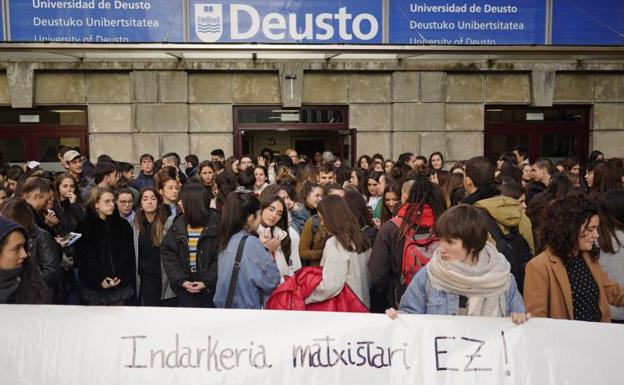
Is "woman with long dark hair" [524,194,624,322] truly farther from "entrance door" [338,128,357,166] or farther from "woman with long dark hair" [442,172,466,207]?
"entrance door" [338,128,357,166]

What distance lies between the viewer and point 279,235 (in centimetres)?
464

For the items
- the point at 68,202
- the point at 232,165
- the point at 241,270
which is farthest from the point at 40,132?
the point at 241,270

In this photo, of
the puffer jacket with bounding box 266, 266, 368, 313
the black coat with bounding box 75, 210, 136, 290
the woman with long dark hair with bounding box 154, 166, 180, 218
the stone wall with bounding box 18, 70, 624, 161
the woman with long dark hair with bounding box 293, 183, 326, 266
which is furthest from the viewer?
the stone wall with bounding box 18, 70, 624, 161

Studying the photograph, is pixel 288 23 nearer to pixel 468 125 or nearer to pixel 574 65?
pixel 468 125

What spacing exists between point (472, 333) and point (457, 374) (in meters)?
0.23

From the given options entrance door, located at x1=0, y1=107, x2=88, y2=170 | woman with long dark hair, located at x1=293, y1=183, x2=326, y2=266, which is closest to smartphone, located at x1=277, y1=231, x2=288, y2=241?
woman with long dark hair, located at x1=293, y1=183, x2=326, y2=266

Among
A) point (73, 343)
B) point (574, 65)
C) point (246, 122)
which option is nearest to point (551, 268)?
point (73, 343)

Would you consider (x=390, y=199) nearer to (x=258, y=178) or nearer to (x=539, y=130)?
(x=258, y=178)

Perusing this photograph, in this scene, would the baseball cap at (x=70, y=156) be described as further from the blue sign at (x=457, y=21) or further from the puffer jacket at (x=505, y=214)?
the puffer jacket at (x=505, y=214)

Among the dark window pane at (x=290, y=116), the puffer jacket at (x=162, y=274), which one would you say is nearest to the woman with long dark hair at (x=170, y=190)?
the puffer jacket at (x=162, y=274)

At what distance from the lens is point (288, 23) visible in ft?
29.0

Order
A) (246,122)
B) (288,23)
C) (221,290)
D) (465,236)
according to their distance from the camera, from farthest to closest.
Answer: (246,122), (288,23), (221,290), (465,236)

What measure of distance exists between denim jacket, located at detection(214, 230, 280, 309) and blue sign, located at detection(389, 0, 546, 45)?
5893 millimetres

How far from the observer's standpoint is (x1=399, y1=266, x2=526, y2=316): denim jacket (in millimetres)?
2928
